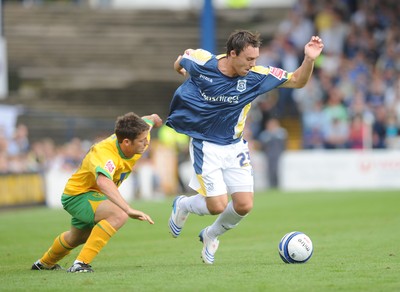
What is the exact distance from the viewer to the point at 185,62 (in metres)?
10.2

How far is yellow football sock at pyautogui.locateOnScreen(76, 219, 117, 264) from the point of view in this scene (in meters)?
9.08

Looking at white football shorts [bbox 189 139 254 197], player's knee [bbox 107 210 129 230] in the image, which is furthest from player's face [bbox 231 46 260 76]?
player's knee [bbox 107 210 129 230]

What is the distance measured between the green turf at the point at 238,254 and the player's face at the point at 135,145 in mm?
1193

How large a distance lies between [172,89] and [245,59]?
2280 cm

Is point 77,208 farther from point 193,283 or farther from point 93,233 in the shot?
point 193,283

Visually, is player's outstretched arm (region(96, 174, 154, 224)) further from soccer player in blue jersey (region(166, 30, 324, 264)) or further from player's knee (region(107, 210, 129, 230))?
soccer player in blue jersey (region(166, 30, 324, 264))

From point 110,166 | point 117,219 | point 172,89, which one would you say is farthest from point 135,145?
point 172,89

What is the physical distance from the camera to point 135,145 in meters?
9.30

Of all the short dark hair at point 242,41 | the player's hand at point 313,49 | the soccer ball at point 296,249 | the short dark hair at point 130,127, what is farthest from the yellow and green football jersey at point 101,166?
the player's hand at point 313,49

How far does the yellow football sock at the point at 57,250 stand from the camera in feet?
31.5

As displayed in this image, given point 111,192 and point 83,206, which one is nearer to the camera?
point 111,192

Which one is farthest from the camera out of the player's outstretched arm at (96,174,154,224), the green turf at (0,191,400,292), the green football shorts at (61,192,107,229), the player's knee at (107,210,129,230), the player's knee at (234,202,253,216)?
the player's knee at (234,202,253,216)

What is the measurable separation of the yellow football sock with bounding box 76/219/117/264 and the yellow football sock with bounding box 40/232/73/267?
530 millimetres

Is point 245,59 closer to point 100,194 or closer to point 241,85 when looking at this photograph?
point 241,85
